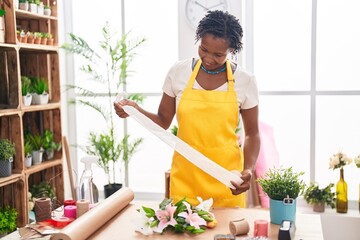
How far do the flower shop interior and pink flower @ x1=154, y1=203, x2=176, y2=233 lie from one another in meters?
1.58

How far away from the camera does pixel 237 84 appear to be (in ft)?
6.94

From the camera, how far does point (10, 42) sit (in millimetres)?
3371

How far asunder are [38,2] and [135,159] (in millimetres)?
1692

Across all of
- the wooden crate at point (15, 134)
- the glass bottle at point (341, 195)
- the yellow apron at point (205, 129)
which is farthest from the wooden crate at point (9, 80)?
the glass bottle at point (341, 195)

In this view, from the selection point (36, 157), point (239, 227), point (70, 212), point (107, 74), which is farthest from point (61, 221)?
point (107, 74)

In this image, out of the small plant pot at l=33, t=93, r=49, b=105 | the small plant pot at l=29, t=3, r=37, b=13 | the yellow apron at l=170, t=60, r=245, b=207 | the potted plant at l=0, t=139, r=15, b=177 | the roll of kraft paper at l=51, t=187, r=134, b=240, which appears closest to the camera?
the roll of kraft paper at l=51, t=187, r=134, b=240

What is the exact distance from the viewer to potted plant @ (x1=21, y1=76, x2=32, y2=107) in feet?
11.8

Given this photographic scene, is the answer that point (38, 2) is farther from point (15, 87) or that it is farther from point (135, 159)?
point (135, 159)

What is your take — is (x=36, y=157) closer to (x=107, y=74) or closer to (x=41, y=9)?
(x=107, y=74)

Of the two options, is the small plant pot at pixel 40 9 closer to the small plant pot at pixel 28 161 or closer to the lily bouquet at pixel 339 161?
the small plant pot at pixel 28 161

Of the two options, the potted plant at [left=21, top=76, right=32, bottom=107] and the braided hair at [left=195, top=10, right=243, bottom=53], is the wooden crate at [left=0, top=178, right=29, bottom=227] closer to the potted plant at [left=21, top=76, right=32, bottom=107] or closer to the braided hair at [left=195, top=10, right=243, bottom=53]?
the potted plant at [left=21, top=76, right=32, bottom=107]

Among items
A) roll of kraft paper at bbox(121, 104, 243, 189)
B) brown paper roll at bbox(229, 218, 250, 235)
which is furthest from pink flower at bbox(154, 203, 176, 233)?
roll of kraft paper at bbox(121, 104, 243, 189)

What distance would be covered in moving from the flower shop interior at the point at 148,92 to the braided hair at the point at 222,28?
127 centimetres

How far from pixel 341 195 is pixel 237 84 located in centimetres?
196
